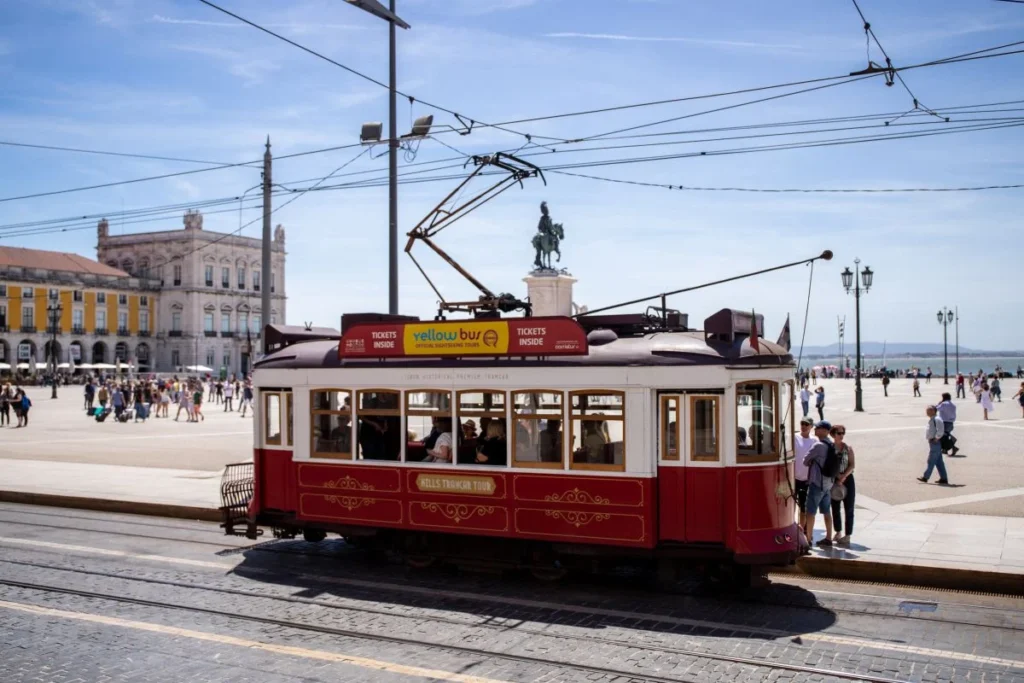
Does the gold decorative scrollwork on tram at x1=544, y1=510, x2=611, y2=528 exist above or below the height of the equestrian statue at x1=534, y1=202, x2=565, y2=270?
below

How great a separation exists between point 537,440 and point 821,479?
398 cm

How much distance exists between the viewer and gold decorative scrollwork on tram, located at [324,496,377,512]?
12.2 m

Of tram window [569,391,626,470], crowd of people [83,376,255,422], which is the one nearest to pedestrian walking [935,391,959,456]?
tram window [569,391,626,470]

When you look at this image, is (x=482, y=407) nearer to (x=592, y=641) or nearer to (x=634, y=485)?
(x=634, y=485)

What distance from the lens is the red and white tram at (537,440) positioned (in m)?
10.5

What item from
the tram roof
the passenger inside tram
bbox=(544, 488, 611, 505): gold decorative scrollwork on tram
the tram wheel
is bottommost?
the tram wheel

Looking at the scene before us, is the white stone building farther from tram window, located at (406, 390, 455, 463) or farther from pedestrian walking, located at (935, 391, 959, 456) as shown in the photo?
tram window, located at (406, 390, 455, 463)

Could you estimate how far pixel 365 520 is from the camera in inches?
482

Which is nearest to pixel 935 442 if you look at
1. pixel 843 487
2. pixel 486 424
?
pixel 843 487

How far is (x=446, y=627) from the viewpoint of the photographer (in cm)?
962

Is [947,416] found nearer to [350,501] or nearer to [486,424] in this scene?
[486,424]

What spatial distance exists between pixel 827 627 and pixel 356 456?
597 centimetres

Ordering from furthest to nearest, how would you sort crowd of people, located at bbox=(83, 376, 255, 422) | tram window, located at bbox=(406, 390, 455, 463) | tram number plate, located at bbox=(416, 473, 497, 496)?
crowd of people, located at bbox=(83, 376, 255, 422) → tram window, located at bbox=(406, 390, 455, 463) → tram number plate, located at bbox=(416, 473, 497, 496)

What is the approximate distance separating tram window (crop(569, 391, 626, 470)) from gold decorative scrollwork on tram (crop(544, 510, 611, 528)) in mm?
519
